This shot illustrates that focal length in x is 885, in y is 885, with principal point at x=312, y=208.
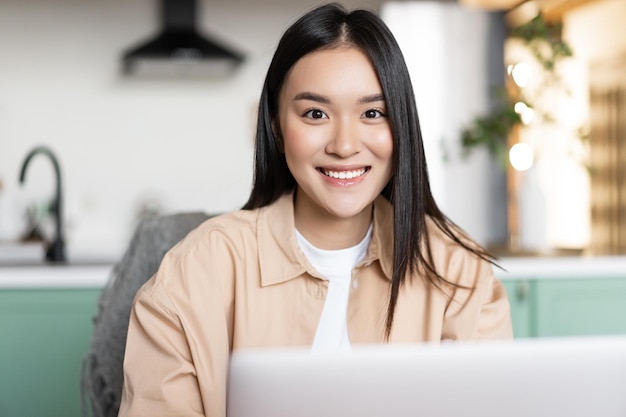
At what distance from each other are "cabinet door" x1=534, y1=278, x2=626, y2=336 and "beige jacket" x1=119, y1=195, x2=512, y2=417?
144 centimetres

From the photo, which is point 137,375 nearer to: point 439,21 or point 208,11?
point 208,11

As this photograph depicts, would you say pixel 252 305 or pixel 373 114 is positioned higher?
pixel 373 114

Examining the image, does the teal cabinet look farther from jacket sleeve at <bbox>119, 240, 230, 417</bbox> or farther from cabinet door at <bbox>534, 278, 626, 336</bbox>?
jacket sleeve at <bbox>119, 240, 230, 417</bbox>

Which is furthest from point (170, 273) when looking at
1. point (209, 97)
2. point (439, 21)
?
point (439, 21)

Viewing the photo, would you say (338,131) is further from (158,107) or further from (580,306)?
(158,107)

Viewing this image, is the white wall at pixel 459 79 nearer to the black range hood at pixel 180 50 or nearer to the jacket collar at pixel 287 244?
the black range hood at pixel 180 50

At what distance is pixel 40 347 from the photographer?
2752mm

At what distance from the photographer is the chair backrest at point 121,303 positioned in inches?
69.6

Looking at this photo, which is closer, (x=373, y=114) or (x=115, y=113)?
(x=373, y=114)

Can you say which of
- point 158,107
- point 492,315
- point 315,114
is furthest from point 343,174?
point 158,107

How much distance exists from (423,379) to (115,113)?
14.3 feet

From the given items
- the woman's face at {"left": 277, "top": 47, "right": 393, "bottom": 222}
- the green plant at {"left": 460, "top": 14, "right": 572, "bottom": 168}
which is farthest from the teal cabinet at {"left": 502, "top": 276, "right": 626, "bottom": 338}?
the woman's face at {"left": 277, "top": 47, "right": 393, "bottom": 222}

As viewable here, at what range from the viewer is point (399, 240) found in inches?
59.9

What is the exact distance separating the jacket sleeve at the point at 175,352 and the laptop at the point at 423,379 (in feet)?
1.72
